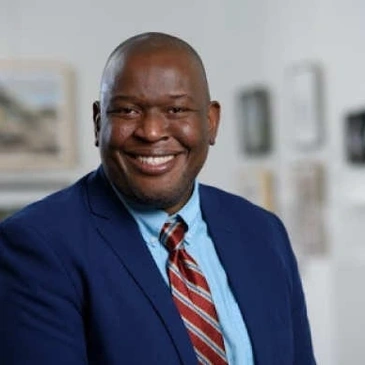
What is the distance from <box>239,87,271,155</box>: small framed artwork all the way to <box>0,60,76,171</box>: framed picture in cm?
83

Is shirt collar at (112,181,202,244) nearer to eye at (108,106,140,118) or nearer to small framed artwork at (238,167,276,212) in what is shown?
eye at (108,106,140,118)

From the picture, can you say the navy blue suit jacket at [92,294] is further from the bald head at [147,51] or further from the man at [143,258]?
the bald head at [147,51]

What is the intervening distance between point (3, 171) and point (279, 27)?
1.50 m

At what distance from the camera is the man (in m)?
1.11

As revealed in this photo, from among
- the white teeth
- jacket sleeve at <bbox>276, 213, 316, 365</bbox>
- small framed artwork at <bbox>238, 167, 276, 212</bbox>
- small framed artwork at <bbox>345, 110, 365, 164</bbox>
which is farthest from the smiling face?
small framed artwork at <bbox>238, 167, 276, 212</bbox>

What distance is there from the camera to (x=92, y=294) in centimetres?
113

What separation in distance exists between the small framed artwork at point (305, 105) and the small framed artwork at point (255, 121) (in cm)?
18

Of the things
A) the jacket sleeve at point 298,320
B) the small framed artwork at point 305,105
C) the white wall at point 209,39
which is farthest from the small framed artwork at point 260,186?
the jacket sleeve at point 298,320

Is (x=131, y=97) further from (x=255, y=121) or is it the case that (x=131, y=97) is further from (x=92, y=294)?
(x=255, y=121)

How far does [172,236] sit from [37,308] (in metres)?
0.22

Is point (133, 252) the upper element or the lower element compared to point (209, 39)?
lower

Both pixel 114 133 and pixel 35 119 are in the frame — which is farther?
pixel 35 119

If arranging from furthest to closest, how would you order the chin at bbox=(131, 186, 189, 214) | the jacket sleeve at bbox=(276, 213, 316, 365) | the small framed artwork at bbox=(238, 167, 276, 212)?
1. the small framed artwork at bbox=(238, 167, 276, 212)
2. the jacket sleeve at bbox=(276, 213, 316, 365)
3. the chin at bbox=(131, 186, 189, 214)

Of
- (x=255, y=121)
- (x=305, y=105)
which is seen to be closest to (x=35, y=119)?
(x=255, y=121)
